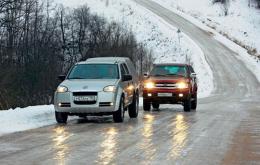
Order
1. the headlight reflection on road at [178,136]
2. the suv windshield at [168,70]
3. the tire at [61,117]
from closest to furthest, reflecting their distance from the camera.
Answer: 1. the headlight reflection on road at [178,136]
2. the tire at [61,117]
3. the suv windshield at [168,70]

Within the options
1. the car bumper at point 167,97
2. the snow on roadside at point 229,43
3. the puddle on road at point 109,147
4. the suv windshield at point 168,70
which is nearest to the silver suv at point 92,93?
the puddle on road at point 109,147

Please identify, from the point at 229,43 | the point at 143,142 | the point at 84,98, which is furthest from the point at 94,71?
the point at 229,43

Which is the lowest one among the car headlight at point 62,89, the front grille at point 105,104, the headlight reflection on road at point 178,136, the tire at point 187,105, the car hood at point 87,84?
the tire at point 187,105

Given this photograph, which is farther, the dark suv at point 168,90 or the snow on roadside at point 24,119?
the dark suv at point 168,90

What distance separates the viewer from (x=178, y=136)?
13.3 metres

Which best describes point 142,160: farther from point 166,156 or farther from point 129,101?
point 129,101

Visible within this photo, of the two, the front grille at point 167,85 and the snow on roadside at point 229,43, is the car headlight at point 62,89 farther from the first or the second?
the snow on roadside at point 229,43

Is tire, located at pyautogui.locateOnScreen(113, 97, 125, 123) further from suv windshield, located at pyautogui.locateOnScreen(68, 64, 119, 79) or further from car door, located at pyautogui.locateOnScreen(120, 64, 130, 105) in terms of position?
suv windshield, located at pyautogui.locateOnScreen(68, 64, 119, 79)

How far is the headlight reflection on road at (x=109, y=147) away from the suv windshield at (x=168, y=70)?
9.31 m

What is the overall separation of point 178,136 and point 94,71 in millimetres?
5412

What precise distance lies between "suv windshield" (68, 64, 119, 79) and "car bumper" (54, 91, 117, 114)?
1.40 meters

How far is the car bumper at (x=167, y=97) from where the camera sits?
22.5m

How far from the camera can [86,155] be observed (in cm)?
1025

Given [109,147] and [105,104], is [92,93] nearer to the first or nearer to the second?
[105,104]
